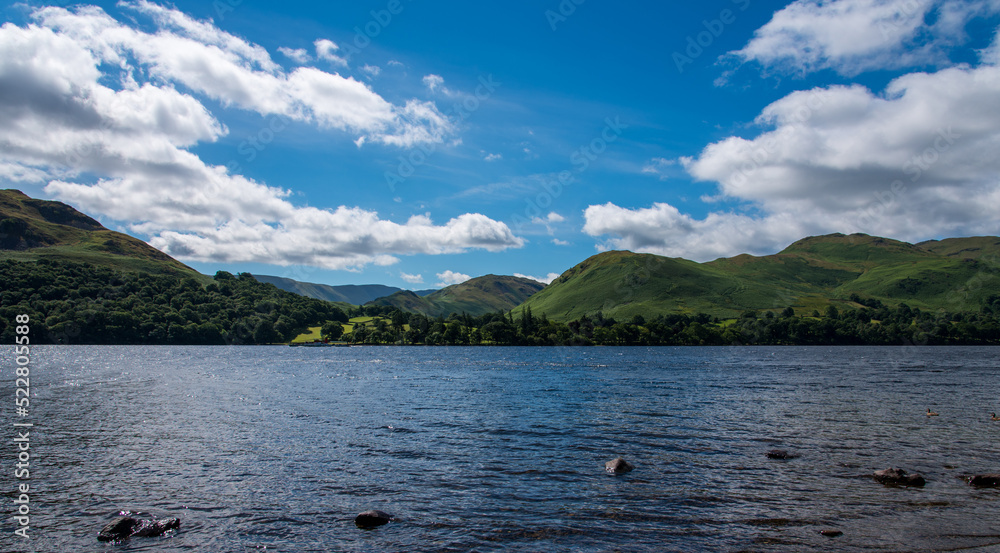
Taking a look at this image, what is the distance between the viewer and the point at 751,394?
66.6m

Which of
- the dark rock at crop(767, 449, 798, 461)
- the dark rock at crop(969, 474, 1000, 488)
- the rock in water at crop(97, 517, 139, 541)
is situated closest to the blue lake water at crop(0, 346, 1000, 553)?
the rock in water at crop(97, 517, 139, 541)

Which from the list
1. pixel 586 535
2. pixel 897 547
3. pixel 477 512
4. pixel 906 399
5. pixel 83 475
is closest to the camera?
pixel 897 547

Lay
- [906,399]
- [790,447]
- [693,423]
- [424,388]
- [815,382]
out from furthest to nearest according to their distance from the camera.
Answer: [815,382]
[424,388]
[906,399]
[693,423]
[790,447]

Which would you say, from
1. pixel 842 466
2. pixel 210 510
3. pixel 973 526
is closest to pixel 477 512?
pixel 210 510

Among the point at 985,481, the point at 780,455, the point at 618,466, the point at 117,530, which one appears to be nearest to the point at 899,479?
the point at 985,481

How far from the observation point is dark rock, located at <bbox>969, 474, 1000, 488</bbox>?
25.6 m

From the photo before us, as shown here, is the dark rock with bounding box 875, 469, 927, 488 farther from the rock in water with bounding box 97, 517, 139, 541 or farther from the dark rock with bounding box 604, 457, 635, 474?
the rock in water with bounding box 97, 517, 139, 541

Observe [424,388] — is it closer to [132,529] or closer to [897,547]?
[132,529]

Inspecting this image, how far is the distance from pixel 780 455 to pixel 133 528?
35.9 metres

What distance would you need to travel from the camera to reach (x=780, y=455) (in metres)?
32.2

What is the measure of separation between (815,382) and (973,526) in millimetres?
71697

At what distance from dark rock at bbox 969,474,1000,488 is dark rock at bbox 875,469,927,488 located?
85.0 inches

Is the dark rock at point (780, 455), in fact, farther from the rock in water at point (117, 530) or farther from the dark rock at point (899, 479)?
the rock in water at point (117, 530)

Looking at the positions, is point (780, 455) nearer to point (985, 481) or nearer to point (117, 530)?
point (985, 481)
